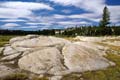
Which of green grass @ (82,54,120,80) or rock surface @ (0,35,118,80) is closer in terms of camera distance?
green grass @ (82,54,120,80)

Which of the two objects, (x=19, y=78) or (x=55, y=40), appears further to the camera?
(x=55, y=40)

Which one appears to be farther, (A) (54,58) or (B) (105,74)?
(A) (54,58)

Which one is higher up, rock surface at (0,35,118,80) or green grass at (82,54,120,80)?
rock surface at (0,35,118,80)

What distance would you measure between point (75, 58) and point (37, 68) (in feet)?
26.1

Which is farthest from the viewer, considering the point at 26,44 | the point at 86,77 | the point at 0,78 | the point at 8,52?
the point at 26,44

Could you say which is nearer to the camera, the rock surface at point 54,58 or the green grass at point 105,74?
the green grass at point 105,74

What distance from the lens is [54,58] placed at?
4928 centimetres

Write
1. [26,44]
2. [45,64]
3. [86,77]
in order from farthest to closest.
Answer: [26,44]
[45,64]
[86,77]

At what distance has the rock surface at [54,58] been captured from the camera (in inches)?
1821

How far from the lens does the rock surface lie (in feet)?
152

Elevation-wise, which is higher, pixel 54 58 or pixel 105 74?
pixel 54 58

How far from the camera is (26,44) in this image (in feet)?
194

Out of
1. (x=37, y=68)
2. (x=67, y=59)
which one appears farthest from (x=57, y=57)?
(x=37, y=68)

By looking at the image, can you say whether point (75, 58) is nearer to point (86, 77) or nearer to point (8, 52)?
point (86, 77)
